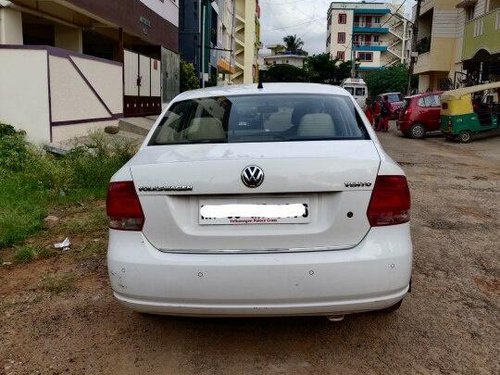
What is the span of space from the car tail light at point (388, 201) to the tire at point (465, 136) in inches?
649

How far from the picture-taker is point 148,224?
288 centimetres

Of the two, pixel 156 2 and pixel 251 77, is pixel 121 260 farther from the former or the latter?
pixel 251 77

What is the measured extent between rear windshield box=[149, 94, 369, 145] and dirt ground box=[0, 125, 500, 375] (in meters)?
1.23

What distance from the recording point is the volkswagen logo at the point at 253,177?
276cm

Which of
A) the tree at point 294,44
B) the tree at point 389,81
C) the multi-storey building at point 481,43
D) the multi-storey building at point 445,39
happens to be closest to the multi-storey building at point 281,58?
the tree at point 294,44

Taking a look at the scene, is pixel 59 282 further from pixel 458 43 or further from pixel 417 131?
pixel 458 43

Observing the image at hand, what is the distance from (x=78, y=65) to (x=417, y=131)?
44.6ft

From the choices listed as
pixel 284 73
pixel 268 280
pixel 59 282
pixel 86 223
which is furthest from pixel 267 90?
pixel 284 73

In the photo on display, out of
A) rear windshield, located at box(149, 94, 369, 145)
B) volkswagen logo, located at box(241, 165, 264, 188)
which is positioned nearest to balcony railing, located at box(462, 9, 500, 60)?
rear windshield, located at box(149, 94, 369, 145)

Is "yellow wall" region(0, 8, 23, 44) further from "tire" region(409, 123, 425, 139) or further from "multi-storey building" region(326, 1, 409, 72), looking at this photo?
"multi-storey building" region(326, 1, 409, 72)

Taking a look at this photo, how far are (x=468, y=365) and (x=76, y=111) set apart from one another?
10.2 m

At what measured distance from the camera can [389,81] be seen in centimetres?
5875

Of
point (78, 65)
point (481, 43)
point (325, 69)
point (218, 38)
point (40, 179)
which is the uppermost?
point (218, 38)

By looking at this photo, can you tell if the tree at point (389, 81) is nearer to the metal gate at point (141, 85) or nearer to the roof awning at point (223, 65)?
the roof awning at point (223, 65)
